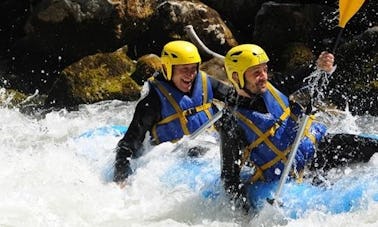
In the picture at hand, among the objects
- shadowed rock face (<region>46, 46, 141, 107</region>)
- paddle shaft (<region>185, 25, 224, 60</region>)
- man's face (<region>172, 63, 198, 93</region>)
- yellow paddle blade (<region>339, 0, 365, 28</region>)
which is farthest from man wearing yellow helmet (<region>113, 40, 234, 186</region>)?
shadowed rock face (<region>46, 46, 141, 107</region>)

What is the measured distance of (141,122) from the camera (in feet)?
18.1

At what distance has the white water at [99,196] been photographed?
15.2 feet

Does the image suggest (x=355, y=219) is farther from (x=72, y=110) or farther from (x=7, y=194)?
(x=72, y=110)

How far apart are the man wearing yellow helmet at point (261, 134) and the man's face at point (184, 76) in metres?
Answer: 1.00

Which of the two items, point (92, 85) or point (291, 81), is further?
point (92, 85)

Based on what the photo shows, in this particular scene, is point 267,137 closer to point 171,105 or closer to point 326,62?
point 326,62

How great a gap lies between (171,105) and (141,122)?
327 millimetres

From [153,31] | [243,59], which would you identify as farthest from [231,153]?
[153,31]

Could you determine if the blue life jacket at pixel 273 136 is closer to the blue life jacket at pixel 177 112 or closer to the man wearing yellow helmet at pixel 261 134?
the man wearing yellow helmet at pixel 261 134

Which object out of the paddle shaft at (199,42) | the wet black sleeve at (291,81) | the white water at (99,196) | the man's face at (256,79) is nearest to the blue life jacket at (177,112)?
the white water at (99,196)

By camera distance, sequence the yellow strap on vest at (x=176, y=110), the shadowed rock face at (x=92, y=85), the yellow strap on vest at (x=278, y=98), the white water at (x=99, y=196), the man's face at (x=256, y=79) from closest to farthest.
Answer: the man's face at (x=256, y=79), the yellow strap on vest at (x=278, y=98), the white water at (x=99, y=196), the yellow strap on vest at (x=176, y=110), the shadowed rock face at (x=92, y=85)

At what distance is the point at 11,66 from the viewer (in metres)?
11.6

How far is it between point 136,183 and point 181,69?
1107mm

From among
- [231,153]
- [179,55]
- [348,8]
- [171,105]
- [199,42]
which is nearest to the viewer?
[231,153]
